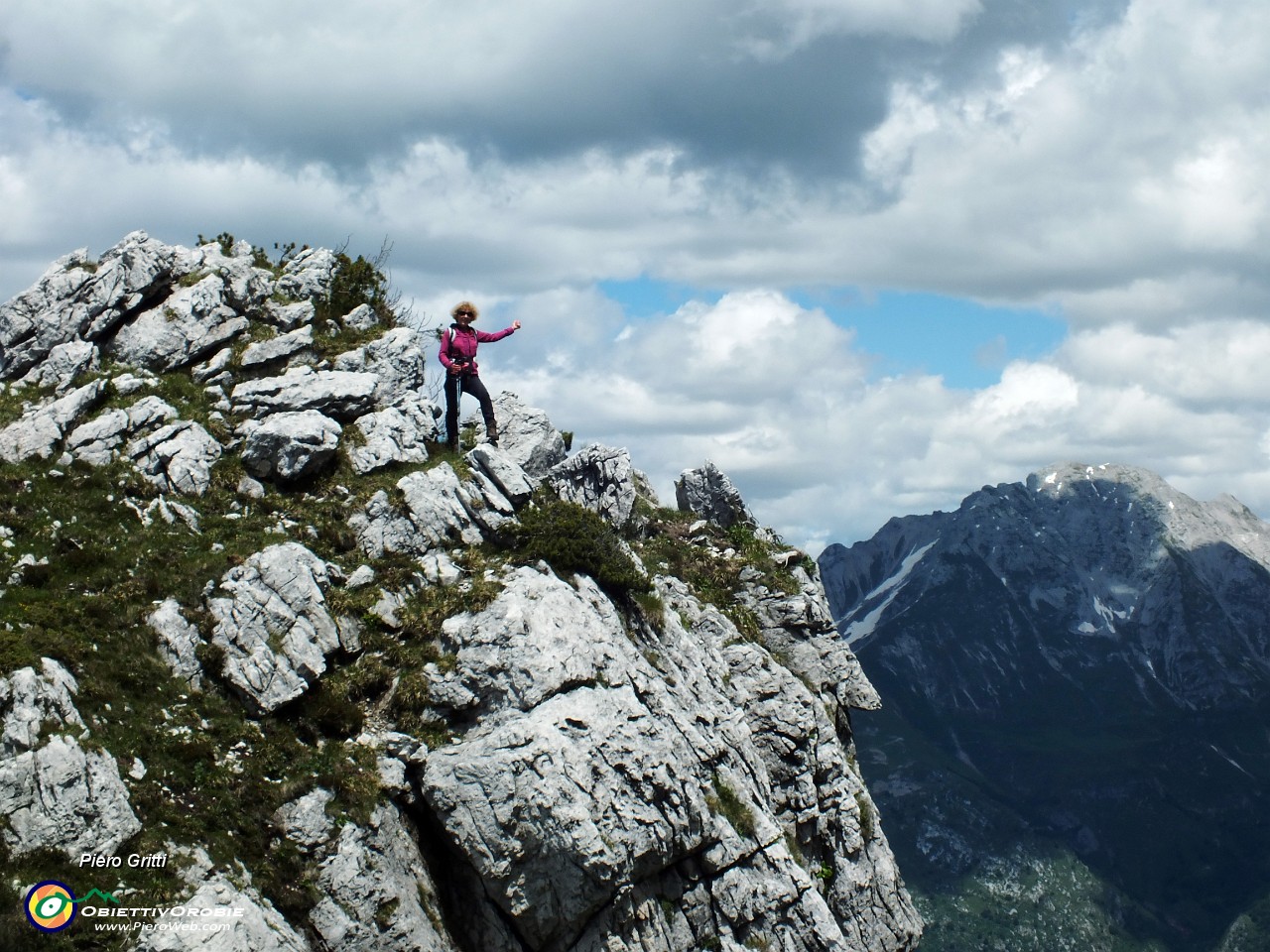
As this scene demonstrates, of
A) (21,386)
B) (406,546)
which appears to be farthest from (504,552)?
(21,386)

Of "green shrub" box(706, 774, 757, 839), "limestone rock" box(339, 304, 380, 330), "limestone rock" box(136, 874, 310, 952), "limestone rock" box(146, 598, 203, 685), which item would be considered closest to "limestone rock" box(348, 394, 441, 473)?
"limestone rock" box(339, 304, 380, 330)

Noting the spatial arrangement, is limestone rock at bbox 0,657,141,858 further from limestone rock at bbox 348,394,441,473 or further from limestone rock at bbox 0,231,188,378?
limestone rock at bbox 0,231,188,378

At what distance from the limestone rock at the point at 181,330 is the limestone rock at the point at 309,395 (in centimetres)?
289

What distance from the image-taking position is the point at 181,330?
1624 inches

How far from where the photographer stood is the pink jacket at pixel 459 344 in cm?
4150

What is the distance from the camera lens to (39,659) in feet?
87.7

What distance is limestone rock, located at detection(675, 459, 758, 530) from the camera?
168 ft

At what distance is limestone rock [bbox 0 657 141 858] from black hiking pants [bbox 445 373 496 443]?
1711 cm

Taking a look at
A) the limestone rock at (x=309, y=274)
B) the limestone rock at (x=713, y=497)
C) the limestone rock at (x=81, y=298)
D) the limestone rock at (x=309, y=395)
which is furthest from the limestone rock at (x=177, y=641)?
the limestone rock at (x=713, y=497)

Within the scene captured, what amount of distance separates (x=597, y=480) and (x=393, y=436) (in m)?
8.39

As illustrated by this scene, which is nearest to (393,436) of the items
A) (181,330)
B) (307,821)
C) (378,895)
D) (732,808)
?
(181,330)

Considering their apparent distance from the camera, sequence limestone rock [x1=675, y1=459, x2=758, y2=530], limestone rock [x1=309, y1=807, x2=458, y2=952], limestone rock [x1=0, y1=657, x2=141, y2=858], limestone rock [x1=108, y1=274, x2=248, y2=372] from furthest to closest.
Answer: limestone rock [x1=675, y1=459, x2=758, y2=530] → limestone rock [x1=108, y1=274, x2=248, y2=372] → limestone rock [x1=309, y1=807, x2=458, y2=952] → limestone rock [x1=0, y1=657, x2=141, y2=858]

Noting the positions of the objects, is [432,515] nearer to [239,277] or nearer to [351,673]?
[351,673]

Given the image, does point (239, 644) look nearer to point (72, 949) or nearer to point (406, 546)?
point (406, 546)
